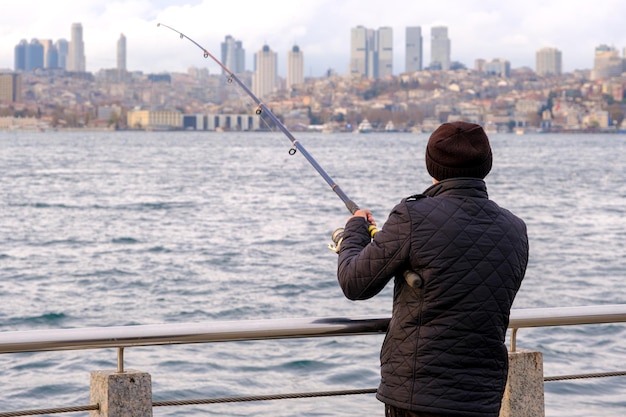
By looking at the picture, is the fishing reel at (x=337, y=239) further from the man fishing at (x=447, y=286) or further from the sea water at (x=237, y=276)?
the sea water at (x=237, y=276)

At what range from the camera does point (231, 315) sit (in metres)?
16.8

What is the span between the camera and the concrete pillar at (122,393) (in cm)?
275

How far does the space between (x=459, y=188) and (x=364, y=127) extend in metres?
152

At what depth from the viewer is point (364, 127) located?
507 feet

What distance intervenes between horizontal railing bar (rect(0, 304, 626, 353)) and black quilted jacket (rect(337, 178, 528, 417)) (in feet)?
0.94

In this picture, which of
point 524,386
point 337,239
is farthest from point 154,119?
point 337,239

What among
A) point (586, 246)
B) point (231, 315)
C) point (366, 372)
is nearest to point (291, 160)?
point (586, 246)

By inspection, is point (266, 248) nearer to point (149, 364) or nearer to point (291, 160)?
point (149, 364)

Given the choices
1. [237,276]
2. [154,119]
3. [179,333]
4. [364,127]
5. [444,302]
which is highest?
[154,119]

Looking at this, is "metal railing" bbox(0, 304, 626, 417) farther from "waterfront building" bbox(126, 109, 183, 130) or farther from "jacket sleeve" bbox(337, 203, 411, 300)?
"waterfront building" bbox(126, 109, 183, 130)

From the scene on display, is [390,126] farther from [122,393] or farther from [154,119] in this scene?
[122,393]

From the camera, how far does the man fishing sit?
251 cm

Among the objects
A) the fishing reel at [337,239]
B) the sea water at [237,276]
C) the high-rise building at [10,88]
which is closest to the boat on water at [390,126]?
the high-rise building at [10,88]

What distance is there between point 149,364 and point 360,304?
5.38 metres
